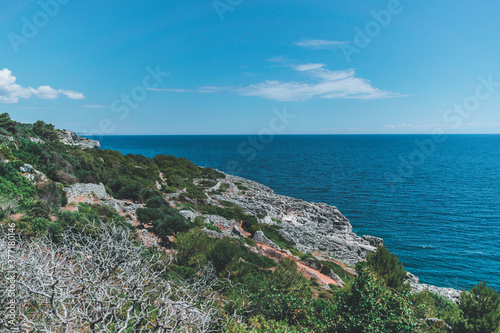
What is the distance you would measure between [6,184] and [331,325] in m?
17.6

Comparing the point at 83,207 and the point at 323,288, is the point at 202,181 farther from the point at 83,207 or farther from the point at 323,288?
the point at 323,288

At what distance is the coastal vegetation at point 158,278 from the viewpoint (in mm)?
5086

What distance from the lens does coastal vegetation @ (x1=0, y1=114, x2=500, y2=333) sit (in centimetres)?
509

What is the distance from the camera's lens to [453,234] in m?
31.7

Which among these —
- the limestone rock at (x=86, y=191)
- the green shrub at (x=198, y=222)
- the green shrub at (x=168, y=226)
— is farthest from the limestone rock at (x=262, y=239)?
the limestone rock at (x=86, y=191)

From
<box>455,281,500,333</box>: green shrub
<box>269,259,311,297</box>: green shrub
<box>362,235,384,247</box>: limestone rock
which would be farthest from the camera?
<box>362,235,384,247</box>: limestone rock

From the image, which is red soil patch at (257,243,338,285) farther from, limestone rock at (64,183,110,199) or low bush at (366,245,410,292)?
limestone rock at (64,183,110,199)

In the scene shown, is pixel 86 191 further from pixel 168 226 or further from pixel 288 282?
pixel 288 282

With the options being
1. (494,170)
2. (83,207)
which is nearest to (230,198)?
(83,207)

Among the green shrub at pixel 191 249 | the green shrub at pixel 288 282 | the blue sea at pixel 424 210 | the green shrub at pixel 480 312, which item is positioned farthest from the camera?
the blue sea at pixel 424 210

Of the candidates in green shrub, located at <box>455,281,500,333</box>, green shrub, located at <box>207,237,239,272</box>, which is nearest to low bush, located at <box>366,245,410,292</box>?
green shrub, located at <box>455,281,500,333</box>

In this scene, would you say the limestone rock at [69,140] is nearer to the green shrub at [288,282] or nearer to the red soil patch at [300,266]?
the red soil patch at [300,266]

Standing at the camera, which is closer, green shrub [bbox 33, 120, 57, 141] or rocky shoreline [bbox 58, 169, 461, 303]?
rocky shoreline [bbox 58, 169, 461, 303]

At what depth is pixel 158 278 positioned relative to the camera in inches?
313
